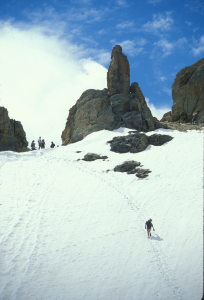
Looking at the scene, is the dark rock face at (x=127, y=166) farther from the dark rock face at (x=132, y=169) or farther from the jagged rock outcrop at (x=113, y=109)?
the jagged rock outcrop at (x=113, y=109)

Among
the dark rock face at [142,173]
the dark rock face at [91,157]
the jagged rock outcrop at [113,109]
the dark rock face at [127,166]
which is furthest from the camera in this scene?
the jagged rock outcrop at [113,109]

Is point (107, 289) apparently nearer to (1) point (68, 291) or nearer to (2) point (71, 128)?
(1) point (68, 291)

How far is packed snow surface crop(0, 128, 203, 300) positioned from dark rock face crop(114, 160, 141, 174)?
2.42ft

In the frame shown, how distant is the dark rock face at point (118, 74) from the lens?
44000 millimetres

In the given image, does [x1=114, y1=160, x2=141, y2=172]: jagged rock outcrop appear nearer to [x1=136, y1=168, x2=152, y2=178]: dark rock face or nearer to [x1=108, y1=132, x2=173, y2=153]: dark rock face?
[x1=136, y1=168, x2=152, y2=178]: dark rock face

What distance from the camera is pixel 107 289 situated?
12.8 metres

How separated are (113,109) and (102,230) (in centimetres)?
2758

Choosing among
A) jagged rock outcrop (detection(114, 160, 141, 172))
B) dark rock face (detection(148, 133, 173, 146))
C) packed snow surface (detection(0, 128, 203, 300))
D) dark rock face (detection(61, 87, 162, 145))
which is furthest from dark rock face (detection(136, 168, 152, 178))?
dark rock face (detection(61, 87, 162, 145))

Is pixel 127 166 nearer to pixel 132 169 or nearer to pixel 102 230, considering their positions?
pixel 132 169

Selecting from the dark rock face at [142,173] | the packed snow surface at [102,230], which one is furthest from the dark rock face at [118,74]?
the dark rock face at [142,173]

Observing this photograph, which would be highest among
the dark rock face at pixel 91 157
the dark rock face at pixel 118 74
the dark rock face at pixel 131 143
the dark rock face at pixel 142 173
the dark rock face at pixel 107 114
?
the dark rock face at pixel 118 74

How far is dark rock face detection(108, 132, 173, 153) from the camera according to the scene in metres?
32.1

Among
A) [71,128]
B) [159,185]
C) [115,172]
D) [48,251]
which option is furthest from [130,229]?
[71,128]

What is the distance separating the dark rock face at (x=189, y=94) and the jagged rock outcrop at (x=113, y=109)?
24.5 feet
